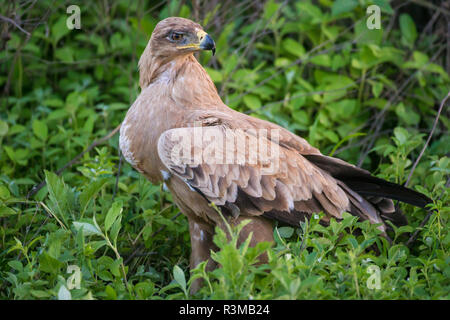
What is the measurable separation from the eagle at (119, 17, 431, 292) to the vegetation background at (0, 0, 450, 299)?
0.19 meters

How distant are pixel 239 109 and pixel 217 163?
Answer: 80.7 inches

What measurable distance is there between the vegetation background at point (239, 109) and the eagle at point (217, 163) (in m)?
0.19

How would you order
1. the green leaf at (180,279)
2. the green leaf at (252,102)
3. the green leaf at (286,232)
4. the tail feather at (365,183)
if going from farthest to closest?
the green leaf at (252,102), the tail feather at (365,183), the green leaf at (286,232), the green leaf at (180,279)

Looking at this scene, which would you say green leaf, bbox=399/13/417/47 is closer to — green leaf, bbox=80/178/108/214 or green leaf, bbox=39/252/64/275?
green leaf, bbox=80/178/108/214

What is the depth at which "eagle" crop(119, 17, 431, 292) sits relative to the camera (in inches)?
130

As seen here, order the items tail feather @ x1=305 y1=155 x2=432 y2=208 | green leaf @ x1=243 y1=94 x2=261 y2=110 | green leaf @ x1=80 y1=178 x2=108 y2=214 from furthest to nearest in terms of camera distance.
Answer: green leaf @ x1=243 y1=94 x2=261 y2=110, tail feather @ x1=305 y1=155 x2=432 y2=208, green leaf @ x1=80 y1=178 x2=108 y2=214

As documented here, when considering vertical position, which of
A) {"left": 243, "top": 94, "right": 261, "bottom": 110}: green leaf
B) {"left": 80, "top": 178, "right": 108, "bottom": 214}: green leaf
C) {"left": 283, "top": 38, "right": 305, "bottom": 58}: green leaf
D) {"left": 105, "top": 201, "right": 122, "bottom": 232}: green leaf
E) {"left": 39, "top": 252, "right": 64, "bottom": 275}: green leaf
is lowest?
{"left": 39, "top": 252, "right": 64, "bottom": 275}: green leaf

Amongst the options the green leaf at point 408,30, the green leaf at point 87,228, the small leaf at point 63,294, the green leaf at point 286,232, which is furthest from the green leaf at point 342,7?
the small leaf at point 63,294

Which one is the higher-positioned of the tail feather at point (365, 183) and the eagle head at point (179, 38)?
the eagle head at point (179, 38)

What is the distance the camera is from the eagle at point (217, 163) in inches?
130

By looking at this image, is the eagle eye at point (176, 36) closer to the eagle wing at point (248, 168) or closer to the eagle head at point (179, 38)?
the eagle head at point (179, 38)

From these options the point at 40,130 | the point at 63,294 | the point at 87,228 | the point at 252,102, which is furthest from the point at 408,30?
the point at 63,294

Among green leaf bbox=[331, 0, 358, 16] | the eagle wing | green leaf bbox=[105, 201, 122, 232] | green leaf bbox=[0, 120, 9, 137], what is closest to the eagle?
the eagle wing

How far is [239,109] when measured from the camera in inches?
209
